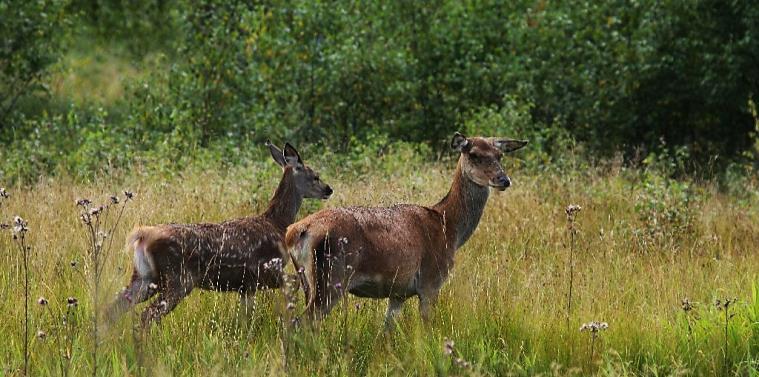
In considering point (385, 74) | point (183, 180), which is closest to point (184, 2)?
point (385, 74)

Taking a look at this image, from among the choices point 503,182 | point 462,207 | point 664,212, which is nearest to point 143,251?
point 462,207

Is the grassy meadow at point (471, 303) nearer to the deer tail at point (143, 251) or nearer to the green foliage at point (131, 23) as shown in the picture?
the deer tail at point (143, 251)

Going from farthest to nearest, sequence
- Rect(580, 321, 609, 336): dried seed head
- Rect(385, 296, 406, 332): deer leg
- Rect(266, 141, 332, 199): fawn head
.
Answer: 1. Rect(266, 141, 332, 199): fawn head
2. Rect(385, 296, 406, 332): deer leg
3. Rect(580, 321, 609, 336): dried seed head

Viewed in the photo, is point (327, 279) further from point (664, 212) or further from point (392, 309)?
point (664, 212)

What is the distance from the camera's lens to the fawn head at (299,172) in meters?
8.96

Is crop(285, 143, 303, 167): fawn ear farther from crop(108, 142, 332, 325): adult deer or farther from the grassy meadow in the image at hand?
the grassy meadow

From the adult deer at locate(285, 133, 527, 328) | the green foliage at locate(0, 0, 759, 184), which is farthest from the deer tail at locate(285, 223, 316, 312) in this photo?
the green foliage at locate(0, 0, 759, 184)

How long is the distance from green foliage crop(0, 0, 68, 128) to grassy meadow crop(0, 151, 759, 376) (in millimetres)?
5994

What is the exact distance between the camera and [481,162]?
832 cm

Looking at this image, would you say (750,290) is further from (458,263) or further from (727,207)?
(727,207)

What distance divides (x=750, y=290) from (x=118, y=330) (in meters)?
4.22

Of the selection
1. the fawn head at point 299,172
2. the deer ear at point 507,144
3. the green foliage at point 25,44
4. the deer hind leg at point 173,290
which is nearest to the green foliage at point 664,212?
the deer ear at point 507,144

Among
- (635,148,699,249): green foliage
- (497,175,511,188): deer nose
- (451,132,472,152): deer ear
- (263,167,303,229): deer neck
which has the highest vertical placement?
(451,132,472,152): deer ear

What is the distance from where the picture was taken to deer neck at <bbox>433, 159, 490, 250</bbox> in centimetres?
801
